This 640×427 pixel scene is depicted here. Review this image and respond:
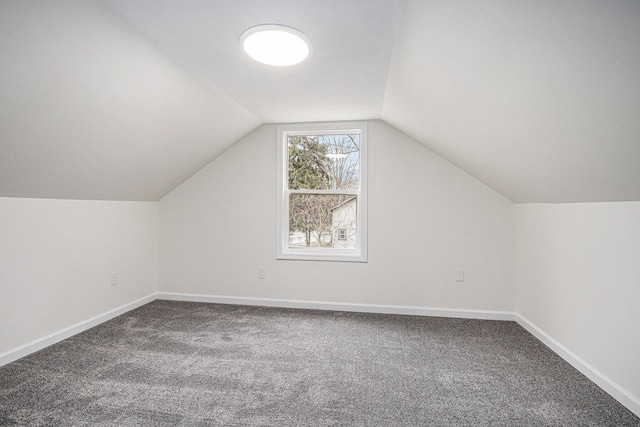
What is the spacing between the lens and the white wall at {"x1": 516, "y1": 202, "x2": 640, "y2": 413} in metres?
1.85

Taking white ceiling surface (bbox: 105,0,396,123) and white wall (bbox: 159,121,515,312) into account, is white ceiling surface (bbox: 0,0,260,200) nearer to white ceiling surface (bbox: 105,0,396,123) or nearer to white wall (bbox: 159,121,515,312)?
white ceiling surface (bbox: 105,0,396,123)

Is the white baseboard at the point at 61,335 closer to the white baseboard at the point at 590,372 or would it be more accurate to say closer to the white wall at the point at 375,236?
the white wall at the point at 375,236

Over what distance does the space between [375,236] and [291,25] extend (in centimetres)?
229

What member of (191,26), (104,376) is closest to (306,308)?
(104,376)

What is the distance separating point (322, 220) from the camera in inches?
149

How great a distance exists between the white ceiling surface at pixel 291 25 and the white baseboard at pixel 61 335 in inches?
91.4

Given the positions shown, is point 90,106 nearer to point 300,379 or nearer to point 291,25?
point 291,25

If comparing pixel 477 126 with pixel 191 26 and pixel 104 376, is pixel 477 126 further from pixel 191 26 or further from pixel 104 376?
pixel 104 376

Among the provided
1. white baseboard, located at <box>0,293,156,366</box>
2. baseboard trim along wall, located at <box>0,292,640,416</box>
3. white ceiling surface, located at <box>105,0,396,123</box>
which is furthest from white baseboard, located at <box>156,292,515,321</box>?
white ceiling surface, located at <box>105,0,396,123</box>

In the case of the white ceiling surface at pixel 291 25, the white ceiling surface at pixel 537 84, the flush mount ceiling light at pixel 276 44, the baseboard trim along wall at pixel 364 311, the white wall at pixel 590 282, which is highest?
the white ceiling surface at pixel 291 25

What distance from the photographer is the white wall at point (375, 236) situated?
3363 millimetres

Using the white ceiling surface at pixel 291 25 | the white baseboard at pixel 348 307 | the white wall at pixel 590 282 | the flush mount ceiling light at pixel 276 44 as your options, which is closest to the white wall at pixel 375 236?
the white baseboard at pixel 348 307

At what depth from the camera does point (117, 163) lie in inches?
107

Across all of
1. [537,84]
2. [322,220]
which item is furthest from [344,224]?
[537,84]
